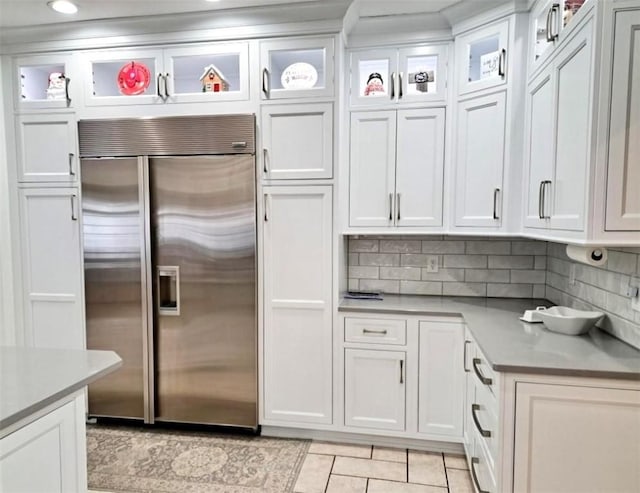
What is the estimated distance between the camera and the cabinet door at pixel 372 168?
267 cm

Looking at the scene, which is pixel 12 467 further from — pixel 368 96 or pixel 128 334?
pixel 368 96

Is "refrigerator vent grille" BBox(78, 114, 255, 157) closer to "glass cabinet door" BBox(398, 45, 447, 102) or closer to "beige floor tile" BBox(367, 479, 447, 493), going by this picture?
"glass cabinet door" BBox(398, 45, 447, 102)

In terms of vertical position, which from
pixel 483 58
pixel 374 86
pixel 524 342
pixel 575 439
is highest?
pixel 483 58

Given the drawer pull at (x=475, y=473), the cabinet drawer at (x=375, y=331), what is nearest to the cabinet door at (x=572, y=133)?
the cabinet drawer at (x=375, y=331)

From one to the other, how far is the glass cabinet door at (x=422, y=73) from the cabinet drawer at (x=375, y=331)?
144 centimetres

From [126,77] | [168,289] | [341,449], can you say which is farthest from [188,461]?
[126,77]

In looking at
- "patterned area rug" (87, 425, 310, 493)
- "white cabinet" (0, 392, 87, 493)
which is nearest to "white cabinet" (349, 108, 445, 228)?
"patterned area rug" (87, 425, 310, 493)

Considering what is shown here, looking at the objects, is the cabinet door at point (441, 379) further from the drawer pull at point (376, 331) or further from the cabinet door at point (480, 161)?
the cabinet door at point (480, 161)

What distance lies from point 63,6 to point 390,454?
11.1ft

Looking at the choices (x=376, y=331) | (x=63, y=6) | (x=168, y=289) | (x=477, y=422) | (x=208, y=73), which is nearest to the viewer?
(x=477, y=422)

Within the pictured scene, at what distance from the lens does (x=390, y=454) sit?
2.54 m

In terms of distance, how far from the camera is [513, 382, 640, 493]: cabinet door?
1.51 m

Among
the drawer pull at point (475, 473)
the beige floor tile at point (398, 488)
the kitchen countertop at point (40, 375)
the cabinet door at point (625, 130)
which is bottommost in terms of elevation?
the beige floor tile at point (398, 488)

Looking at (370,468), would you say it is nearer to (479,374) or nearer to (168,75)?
(479,374)
